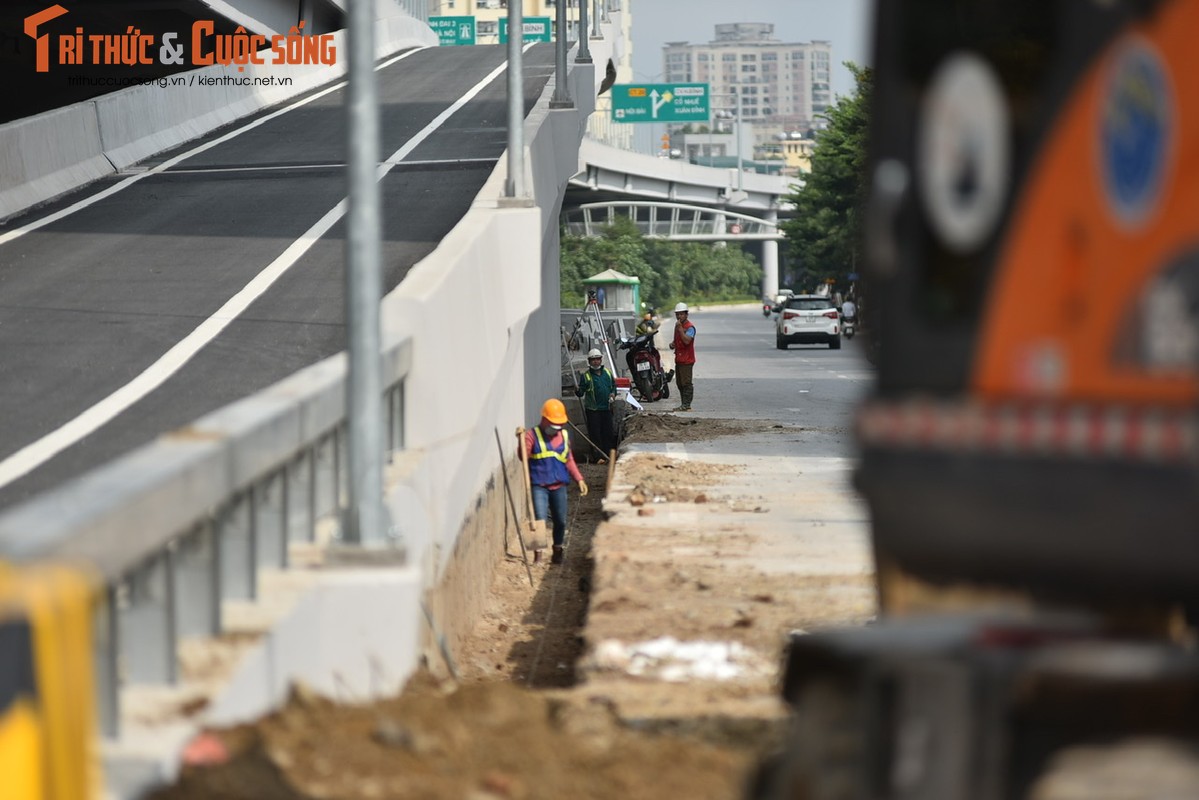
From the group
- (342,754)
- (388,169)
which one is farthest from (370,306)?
(388,169)

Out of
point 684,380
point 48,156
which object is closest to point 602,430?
point 684,380

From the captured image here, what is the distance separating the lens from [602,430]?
28875 mm

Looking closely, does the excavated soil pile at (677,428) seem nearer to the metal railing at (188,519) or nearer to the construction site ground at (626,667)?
the construction site ground at (626,667)

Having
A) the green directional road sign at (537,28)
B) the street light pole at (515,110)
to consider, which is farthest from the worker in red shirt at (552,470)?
the green directional road sign at (537,28)

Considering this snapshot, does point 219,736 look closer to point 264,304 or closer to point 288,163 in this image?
point 264,304

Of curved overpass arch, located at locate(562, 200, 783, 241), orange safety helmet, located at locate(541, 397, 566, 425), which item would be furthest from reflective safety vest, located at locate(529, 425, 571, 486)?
curved overpass arch, located at locate(562, 200, 783, 241)

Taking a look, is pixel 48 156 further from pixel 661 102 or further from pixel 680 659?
pixel 661 102

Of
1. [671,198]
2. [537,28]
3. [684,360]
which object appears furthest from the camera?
[671,198]

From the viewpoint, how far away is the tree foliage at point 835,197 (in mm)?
76000

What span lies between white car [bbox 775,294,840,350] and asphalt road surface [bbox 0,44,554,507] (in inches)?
843

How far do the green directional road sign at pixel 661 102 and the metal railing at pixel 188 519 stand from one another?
81.5 meters

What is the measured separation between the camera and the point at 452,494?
44.0ft

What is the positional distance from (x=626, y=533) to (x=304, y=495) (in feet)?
25.2

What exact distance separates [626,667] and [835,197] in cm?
7638
